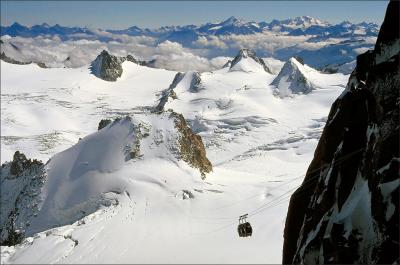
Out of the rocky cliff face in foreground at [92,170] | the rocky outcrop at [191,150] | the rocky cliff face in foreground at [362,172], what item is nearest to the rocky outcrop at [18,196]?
the rocky cliff face in foreground at [92,170]

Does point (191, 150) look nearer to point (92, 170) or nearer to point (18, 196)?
point (92, 170)

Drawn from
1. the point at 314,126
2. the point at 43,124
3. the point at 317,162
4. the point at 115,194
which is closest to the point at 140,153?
the point at 115,194

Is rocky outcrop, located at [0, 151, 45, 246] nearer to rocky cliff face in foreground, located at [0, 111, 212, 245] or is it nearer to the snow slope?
rocky cliff face in foreground, located at [0, 111, 212, 245]

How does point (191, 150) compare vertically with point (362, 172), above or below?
below

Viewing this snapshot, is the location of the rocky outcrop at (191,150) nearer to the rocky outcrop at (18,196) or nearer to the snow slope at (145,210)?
the snow slope at (145,210)

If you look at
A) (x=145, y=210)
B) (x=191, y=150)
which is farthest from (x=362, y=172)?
(x=191, y=150)

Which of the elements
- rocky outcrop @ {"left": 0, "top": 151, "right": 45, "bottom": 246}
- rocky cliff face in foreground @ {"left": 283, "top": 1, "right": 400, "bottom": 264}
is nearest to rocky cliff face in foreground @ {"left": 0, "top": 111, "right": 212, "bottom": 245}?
rocky outcrop @ {"left": 0, "top": 151, "right": 45, "bottom": 246}
